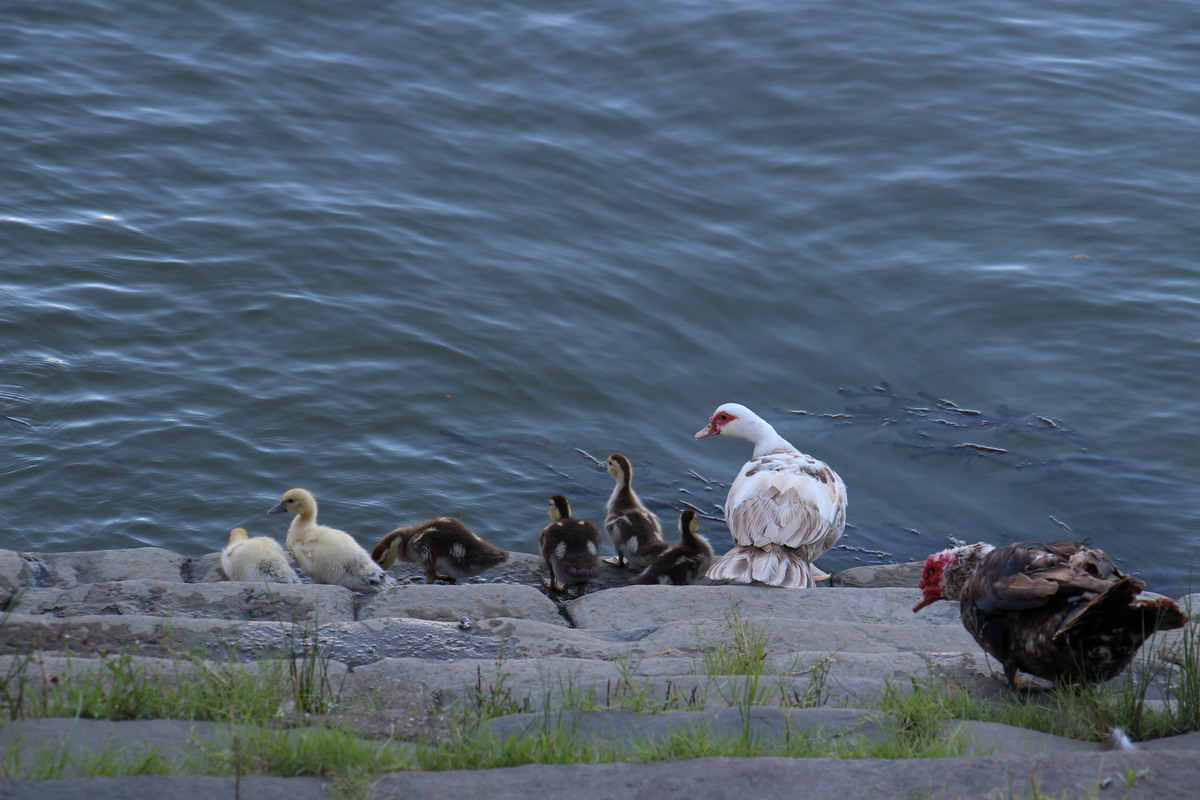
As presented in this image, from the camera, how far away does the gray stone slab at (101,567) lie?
6.87 m

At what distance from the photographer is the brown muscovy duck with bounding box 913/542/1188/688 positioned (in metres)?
4.25

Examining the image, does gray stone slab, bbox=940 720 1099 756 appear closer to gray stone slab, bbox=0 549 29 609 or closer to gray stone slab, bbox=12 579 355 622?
gray stone slab, bbox=12 579 355 622

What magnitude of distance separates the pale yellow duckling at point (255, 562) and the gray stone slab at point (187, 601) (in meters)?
0.78

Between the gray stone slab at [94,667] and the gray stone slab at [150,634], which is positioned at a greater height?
the gray stone slab at [94,667]

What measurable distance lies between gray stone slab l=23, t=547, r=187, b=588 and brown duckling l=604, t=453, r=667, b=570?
9.37 ft

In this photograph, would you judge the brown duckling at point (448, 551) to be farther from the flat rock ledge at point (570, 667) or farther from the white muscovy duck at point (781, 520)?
the white muscovy duck at point (781, 520)

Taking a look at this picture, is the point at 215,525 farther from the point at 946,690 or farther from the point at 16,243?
the point at 946,690

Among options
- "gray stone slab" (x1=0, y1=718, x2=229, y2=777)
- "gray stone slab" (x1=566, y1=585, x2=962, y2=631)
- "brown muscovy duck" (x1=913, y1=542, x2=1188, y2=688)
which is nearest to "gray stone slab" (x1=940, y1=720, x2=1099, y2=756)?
"brown muscovy duck" (x1=913, y1=542, x2=1188, y2=688)

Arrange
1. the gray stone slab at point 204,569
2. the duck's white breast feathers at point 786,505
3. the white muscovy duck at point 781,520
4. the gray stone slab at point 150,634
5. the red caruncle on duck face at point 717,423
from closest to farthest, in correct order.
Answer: the gray stone slab at point 150,634, the gray stone slab at point 204,569, the white muscovy duck at point 781,520, the duck's white breast feathers at point 786,505, the red caruncle on duck face at point 717,423

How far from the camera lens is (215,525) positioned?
28.4ft

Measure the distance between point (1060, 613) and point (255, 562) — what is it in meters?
4.50

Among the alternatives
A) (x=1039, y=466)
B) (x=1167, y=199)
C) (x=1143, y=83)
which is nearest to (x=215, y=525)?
(x=1039, y=466)

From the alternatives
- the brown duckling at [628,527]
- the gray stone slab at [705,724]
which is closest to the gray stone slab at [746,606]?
the brown duckling at [628,527]

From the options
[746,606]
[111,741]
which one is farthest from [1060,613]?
[111,741]
